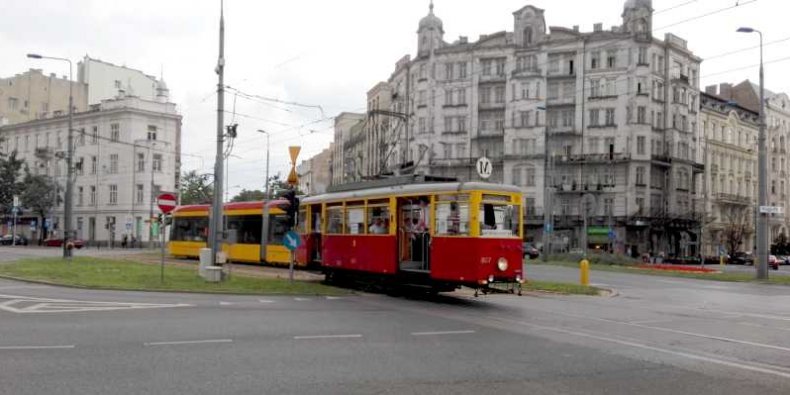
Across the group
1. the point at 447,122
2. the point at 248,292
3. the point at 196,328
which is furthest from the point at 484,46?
the point at 196,328

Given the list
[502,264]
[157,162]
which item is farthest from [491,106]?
[502,264]

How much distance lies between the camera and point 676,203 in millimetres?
75438

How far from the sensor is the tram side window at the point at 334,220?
20.9 metres

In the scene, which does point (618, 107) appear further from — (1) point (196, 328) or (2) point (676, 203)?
(1) point (196, 328)

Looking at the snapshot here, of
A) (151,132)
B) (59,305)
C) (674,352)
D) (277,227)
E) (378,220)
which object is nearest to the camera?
(674,352)

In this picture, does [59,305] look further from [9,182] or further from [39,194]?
[9,182]

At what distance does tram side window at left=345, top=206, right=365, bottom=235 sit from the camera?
19.7 m

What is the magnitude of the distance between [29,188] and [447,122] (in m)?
43.2

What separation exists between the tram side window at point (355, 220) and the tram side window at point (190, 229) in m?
17.2

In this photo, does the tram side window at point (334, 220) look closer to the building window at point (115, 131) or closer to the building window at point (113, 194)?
the building window at point (115, 131)

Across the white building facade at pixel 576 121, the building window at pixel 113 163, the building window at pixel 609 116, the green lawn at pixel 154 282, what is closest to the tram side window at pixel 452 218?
the green lawn at pixel 154 282

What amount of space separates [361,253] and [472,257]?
435 cm

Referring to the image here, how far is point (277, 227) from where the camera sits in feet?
101

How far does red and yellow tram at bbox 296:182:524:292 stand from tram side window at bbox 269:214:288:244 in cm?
921
